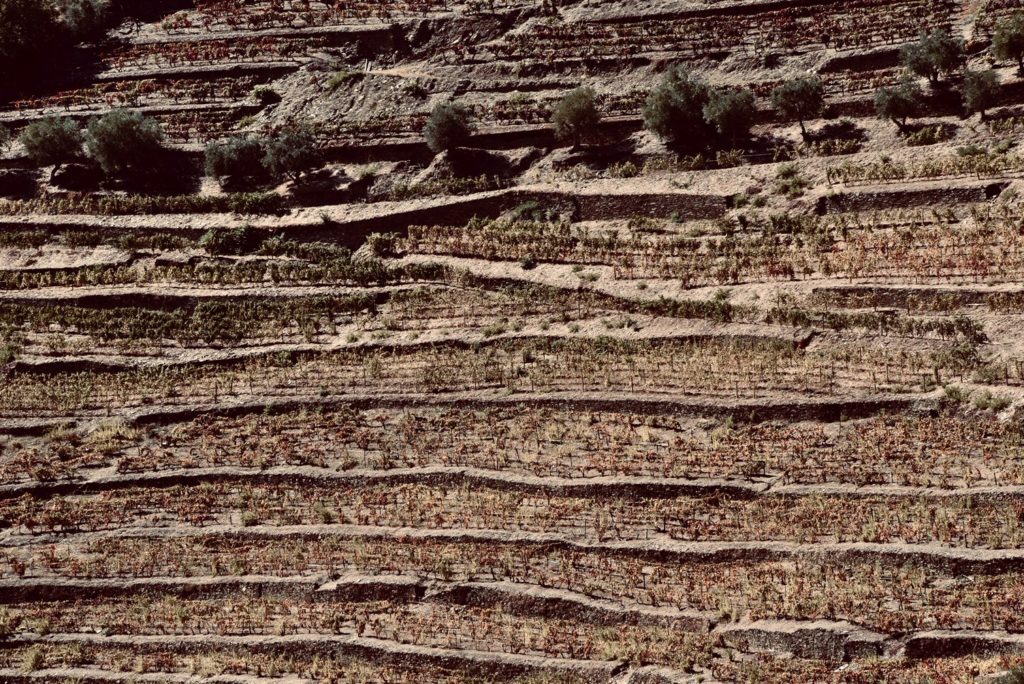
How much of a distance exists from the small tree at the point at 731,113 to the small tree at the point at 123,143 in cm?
1968

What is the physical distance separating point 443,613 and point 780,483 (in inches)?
297

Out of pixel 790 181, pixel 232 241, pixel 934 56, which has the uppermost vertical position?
pixel 934 56

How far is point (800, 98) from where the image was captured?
149ft

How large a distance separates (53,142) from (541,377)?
25104 millimetres

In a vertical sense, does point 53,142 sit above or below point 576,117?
above

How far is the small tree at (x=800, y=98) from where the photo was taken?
4547 centimetres

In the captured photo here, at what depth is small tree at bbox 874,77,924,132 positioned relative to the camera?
145 feet

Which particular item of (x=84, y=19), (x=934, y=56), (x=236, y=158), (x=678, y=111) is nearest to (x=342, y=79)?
(x=236, y=158)

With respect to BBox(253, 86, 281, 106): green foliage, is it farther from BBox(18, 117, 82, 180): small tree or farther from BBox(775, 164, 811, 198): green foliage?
BBox(775, 164, 811, 198): green foliage

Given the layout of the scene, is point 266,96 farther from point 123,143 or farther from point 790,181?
point 790,181

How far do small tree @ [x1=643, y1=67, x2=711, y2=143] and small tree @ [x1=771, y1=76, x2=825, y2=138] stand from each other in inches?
90.2

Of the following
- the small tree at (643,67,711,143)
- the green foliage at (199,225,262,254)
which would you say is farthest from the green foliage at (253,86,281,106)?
the small tree at (643,67,711,143)

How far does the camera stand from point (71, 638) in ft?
108

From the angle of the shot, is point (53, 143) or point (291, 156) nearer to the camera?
point (291, 156)
